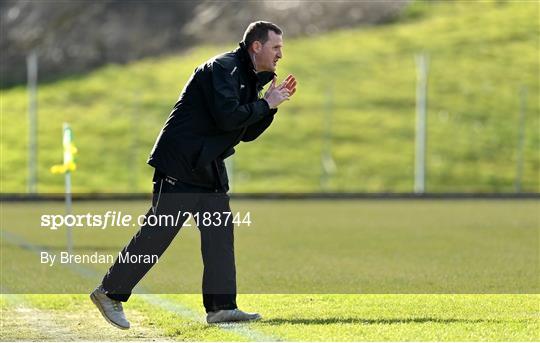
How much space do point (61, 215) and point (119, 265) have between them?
1442 cm

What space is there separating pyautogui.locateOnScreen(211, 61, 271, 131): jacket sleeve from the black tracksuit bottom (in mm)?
486

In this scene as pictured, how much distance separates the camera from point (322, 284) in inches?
388

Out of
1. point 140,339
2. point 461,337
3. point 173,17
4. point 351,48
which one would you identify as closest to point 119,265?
point 140,339

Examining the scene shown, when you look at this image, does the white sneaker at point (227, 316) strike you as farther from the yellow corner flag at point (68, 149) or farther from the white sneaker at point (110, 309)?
the yellow corner flag at point (68, 149)

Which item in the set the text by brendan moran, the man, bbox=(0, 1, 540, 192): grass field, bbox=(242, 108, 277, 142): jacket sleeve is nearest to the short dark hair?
the man

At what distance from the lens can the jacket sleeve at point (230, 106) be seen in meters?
7.18

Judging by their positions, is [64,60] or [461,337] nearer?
[461,337]

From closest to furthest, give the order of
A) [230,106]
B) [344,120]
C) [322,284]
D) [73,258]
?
[230,106], [322,284], [73,258], [344,120]

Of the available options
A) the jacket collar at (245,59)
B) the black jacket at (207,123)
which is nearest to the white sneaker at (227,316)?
the black jacket at (207,123)

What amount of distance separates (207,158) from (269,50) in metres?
0.74

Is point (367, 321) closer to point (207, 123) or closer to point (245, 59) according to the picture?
point (207, 123)

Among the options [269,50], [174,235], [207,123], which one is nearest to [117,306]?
[174,235]

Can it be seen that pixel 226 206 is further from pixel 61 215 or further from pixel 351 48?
pixel 351 48

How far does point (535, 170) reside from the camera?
3231 centimetres
